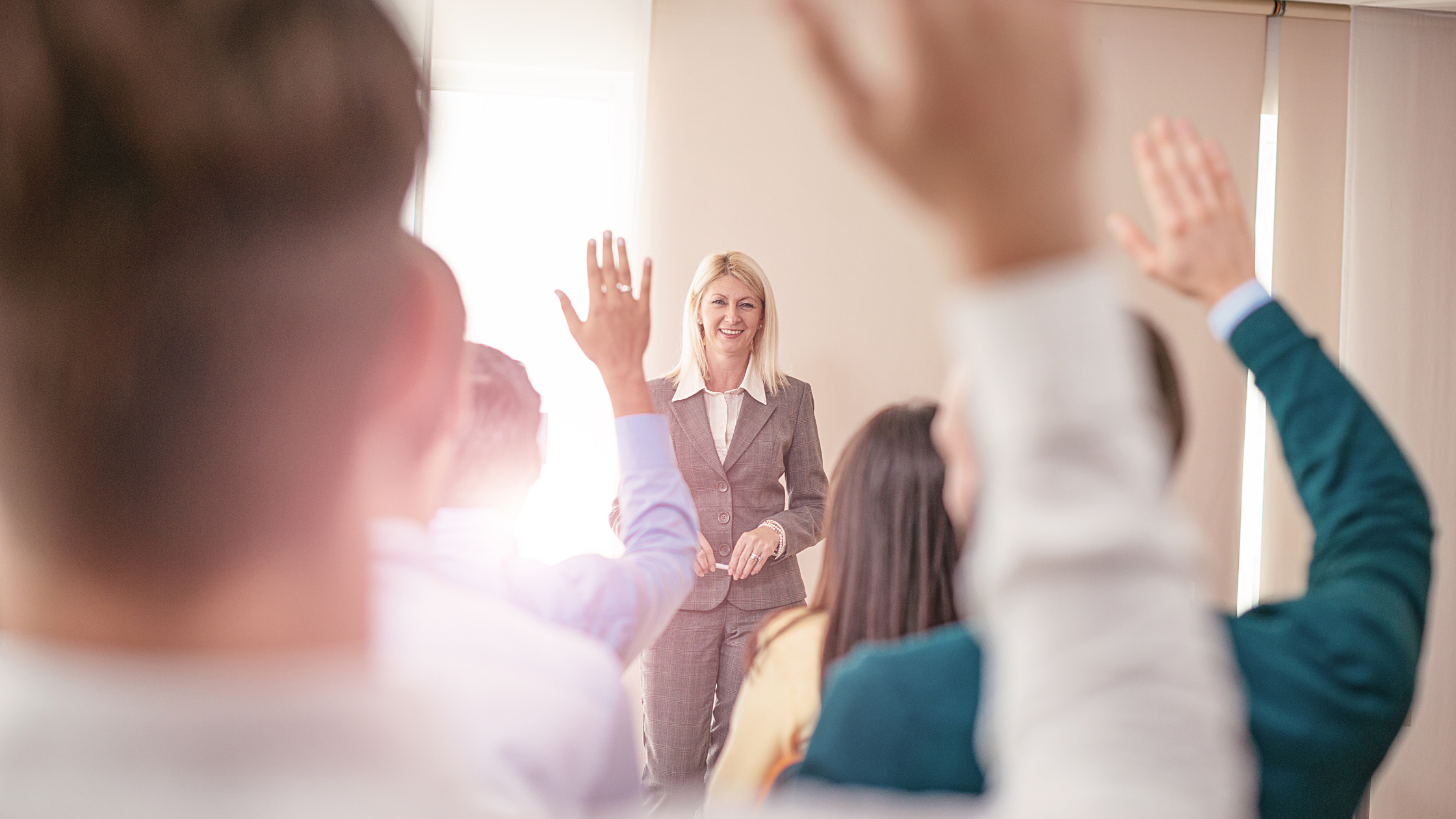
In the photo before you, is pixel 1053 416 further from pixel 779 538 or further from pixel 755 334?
pixel 755 334

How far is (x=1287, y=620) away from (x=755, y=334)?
2.25 m

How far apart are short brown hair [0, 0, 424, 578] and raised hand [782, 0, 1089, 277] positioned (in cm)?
15

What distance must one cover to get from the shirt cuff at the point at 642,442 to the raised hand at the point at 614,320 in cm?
2

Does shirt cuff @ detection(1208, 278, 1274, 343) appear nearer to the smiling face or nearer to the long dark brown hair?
the long dark brown hair

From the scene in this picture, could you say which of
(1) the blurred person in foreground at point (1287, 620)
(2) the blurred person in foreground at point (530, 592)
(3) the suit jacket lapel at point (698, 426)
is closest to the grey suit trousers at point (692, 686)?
(3) the suit jacket lapel at point (698, 426)

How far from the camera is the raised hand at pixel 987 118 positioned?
0.67ft

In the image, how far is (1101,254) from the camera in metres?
0.22

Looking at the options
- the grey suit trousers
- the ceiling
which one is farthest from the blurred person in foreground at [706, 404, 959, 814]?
the ceiling

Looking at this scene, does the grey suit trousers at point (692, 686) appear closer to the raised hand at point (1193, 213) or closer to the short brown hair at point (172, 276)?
the raised hand at point (1193, 213)

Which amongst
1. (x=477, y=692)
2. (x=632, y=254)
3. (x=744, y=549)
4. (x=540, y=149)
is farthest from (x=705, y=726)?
(x=477, y=692)

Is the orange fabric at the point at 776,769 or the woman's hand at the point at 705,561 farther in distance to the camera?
the woman's hand at the point at 705,561

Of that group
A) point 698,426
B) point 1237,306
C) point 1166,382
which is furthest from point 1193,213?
point 698,426

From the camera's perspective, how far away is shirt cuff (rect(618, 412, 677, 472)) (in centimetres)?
89

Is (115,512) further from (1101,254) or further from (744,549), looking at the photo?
(744,549)
